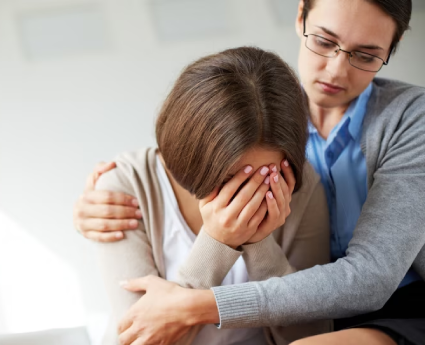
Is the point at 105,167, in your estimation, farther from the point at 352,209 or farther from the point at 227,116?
the point at 352,209

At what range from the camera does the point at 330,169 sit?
5.66ft

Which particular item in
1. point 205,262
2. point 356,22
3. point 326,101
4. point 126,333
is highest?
point 356,22

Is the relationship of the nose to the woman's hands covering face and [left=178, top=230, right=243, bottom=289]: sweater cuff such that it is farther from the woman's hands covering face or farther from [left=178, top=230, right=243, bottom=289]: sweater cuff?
[left=178, top=230, right=243, bottom=289]: sweater cuff

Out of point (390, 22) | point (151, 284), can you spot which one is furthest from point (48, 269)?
point (390, 22)

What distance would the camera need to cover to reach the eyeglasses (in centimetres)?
159

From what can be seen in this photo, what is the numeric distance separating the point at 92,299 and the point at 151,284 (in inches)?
35.6

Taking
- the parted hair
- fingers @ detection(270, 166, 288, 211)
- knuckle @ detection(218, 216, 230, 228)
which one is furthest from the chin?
knuckle @ detection(218, 216, 230, 228)

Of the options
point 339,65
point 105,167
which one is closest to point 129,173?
point 105,167

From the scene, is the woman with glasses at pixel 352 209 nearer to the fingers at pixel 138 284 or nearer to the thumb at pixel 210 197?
the fingers at pixel 138 284

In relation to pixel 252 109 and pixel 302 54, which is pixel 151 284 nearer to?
→ pixel 252 109

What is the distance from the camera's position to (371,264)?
143 centimetres

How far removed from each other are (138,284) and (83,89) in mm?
1182

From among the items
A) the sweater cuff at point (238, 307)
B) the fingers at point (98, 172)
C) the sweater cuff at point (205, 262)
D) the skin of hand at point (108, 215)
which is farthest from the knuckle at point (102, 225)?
the sweater cuff at point (238, 307)

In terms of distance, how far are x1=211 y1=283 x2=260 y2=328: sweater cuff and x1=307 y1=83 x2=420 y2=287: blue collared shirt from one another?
1.41ft
